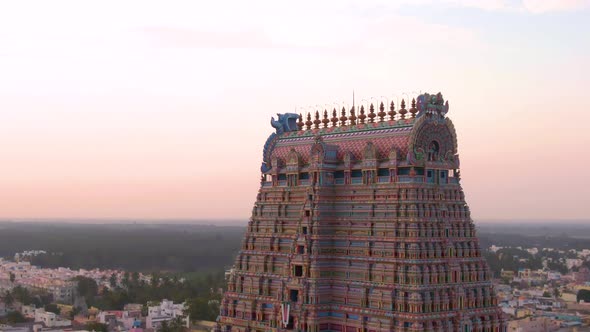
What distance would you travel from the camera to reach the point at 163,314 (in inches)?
3789

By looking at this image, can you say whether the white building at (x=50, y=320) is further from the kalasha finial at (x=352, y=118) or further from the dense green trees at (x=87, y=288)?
the kalasha finial at (x=352, y=118)

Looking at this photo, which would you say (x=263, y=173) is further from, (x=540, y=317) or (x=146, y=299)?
(x=146, y=299)

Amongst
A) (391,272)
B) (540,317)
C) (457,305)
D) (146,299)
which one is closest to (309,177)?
(391,272)

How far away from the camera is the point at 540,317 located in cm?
9469

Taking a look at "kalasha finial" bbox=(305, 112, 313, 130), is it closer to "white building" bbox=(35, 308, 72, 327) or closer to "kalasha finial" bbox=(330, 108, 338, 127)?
"kalasha finial" bbox=(330, 108, 338, 127)

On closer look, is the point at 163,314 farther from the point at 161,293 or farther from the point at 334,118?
the point at 334,118

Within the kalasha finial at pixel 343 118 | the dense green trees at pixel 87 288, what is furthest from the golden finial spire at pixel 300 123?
the dense green trees at pixel 87 288

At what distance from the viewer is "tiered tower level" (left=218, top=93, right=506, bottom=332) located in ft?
141

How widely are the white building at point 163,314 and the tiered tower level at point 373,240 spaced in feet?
142

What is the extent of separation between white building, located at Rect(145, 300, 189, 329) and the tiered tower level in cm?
4323

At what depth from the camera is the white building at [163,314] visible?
3659 inches

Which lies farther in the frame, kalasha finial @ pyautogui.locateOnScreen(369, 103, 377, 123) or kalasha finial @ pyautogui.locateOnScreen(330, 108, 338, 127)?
kalasha finial @ pyautogui.locateOnScreen(330, 108, 338, 127)

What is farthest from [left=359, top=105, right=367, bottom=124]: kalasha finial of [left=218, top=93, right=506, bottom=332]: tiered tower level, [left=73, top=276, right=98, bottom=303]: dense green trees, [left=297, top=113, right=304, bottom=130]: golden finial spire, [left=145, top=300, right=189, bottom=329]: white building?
[left=73, top=276, right=98, bottom=303]: dense green trees

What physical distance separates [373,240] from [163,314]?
2275 inches
